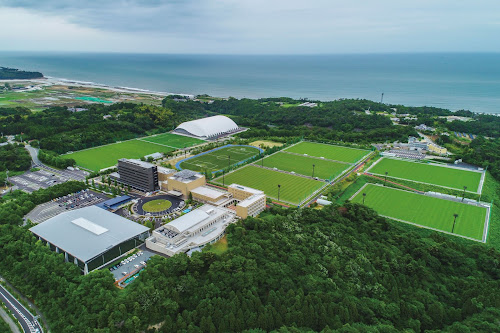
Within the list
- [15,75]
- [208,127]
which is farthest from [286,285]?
[15,75]

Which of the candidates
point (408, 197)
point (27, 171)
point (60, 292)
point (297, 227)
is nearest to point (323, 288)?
point (297, 227)

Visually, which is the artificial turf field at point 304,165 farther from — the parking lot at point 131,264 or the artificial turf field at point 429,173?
the parking lot at point 131,264

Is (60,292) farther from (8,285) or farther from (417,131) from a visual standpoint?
(417,131)

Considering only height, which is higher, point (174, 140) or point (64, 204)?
point (174, 140)

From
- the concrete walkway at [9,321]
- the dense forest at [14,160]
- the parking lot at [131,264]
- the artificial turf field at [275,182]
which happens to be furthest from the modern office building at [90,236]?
the dense forest at [14,160]

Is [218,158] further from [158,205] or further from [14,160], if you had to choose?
[14,160]

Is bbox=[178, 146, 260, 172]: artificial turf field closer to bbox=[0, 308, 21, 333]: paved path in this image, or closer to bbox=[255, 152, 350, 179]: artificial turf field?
bbox=[255, 152, 350, 179]: artificial turf field

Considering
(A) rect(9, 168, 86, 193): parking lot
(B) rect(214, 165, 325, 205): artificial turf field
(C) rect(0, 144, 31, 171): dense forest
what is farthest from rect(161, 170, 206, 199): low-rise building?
(C) rect(0, 144, 31, 171): dense forest
